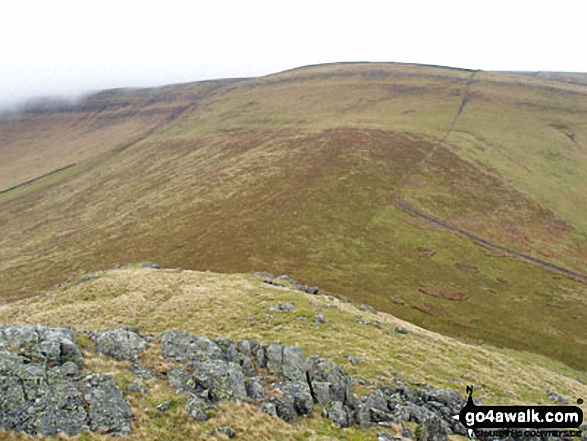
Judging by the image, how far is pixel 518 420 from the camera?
17938mm

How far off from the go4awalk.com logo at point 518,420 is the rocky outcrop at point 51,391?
597 inches

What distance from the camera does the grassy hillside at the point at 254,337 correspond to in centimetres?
1313

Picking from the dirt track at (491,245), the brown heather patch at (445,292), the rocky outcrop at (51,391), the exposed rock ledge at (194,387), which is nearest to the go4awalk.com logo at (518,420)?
the exposed rock ledge at (194,387)

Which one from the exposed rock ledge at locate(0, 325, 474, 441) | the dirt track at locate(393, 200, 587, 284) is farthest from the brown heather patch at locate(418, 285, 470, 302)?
the exposed rock ledge at locate(0, 325, 474, 441)

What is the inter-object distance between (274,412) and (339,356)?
333 inches

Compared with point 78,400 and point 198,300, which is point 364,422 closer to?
point 78,400

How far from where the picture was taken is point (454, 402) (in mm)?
18125

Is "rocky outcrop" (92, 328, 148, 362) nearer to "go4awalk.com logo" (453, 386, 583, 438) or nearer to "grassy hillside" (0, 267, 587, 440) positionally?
"grassy hillside" (0, 267, 587, 440)

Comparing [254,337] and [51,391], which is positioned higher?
[51,391]

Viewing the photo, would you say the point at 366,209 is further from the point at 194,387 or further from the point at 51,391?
the point at 51,391

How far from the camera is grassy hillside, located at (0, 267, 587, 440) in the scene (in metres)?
13.1

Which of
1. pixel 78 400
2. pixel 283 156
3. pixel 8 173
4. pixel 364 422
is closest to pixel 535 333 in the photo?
pixel 364 422

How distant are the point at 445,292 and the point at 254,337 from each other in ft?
124

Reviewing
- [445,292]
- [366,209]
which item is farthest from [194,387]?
[366,209]
